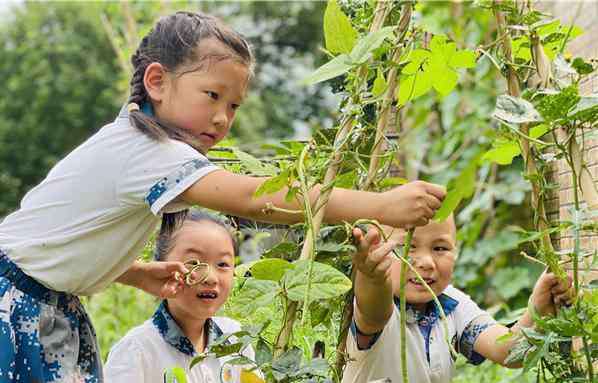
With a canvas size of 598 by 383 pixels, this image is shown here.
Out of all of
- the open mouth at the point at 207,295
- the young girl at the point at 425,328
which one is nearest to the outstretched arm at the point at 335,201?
the young girl at the point at 425,328

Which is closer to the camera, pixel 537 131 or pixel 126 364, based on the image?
pixel 537 131

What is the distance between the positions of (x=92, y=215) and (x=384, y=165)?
494 millimetres

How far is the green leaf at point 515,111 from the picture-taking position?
45.5 inches

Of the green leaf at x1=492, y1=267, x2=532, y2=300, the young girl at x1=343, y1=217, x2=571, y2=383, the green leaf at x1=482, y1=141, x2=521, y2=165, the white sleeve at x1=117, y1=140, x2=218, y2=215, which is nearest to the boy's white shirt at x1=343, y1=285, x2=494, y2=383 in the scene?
the young girl at x1=343, y1=217, x2=571, y2=383

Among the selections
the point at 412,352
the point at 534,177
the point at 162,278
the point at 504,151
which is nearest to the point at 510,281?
the point at 412,352

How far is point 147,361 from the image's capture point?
6.58 feet

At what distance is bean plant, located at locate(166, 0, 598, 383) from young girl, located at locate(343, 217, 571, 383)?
139mm

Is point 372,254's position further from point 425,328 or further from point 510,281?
point 510,281

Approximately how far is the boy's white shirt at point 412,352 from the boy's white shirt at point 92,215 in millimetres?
456

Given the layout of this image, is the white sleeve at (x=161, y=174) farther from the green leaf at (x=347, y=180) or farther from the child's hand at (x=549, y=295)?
the child's hand at (x=549, y=295)

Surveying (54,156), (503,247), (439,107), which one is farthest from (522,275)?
(54,156)

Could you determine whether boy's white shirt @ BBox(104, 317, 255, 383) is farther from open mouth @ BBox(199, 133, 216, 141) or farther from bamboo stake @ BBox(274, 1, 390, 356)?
bamboo stake @ BBox(274, 1, 390, 356)

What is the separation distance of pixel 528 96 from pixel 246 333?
55 centimetres

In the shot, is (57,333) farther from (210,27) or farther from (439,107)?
(439,107)
